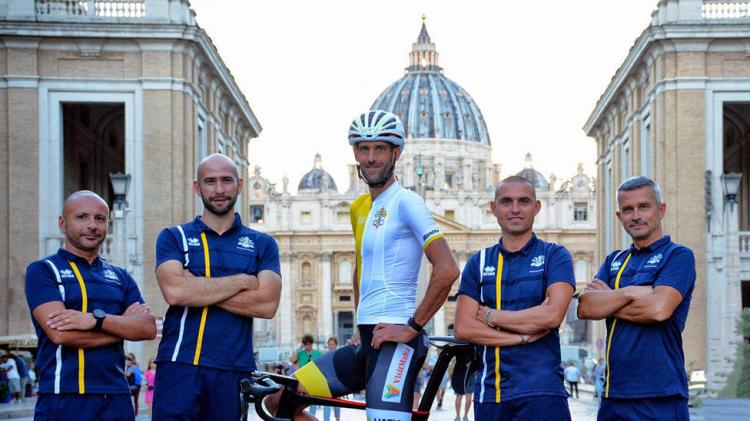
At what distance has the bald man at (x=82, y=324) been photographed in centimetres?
737

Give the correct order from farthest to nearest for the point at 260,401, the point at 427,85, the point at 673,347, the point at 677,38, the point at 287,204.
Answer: the point at 427,85 < the point at 287,204 < the point at 677,38 < the point at 673,347 < the point at 260,401

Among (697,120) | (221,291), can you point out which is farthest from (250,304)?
(697,120)

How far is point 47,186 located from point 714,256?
18059 millimetres

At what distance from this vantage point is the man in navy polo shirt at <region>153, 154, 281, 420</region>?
7.27 meters

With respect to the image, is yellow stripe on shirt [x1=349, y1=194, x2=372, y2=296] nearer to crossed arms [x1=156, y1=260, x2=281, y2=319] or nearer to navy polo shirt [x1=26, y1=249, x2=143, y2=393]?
crossed arms [x1=156, y1=260, x2=281, y2=319]

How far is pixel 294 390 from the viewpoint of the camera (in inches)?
278

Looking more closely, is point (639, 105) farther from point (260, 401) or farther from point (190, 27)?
point (260, 401)

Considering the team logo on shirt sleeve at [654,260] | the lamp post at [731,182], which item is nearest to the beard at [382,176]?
the team logo on shirt sleeve at [654,260]

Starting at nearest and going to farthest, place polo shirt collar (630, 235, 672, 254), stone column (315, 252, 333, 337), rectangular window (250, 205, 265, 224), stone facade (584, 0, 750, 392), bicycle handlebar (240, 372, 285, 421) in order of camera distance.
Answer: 1. bicycle handlebar (240, 372, 285, 421)
2. polo shirt collar (630, 235, 672, 254)
3. stone facade (584, 0, 750, 392)
4. rectangular window (250, 205, 265, 224)
5. stone column (315, 252, 333, 337)

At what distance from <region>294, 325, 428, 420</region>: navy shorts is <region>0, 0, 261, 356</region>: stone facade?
30006 millimetres

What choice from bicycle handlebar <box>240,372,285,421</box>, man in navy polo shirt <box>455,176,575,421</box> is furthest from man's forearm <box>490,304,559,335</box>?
bicycle handlebar <box>240,372,285,421</box>

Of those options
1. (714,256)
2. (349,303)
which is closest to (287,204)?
(349,303)

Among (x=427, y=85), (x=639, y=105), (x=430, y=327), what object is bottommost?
(x=430, y=327)

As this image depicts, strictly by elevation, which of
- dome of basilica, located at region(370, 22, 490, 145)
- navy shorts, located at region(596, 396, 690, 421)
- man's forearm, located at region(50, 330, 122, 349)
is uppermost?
dome of basilica, located at region(370, 22, 490, 145)
